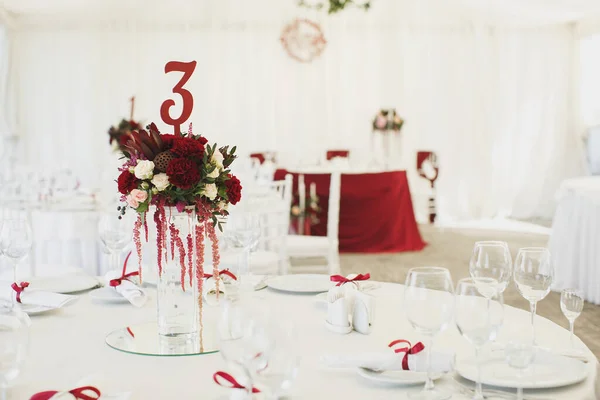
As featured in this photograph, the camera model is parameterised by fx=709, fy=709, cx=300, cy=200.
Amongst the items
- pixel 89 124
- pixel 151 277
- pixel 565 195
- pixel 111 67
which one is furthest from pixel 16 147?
pixel 151 277

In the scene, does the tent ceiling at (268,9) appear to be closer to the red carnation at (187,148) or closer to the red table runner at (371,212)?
the red table runner at (371,212)

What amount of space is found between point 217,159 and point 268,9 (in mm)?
8804

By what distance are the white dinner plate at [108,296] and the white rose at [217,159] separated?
58 cm

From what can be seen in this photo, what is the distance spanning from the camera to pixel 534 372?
54.6 inches

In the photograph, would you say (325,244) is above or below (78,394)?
below

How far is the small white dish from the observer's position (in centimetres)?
218

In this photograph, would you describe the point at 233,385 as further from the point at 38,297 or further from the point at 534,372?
the point at 38,297

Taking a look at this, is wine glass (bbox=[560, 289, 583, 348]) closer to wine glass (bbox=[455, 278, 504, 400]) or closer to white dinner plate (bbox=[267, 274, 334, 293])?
white dinner plate (bbox=[267, 274, 334, 293])

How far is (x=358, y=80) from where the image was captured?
1030 cm

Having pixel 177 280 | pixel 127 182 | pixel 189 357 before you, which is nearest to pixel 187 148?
pixel 127 182

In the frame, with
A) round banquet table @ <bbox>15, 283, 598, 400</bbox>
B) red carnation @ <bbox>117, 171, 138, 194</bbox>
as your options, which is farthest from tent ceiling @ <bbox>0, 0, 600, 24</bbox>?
red carnation @ <bbox>117, 171, 138, 194</bbox>

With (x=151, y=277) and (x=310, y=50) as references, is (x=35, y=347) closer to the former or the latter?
(x=151, y=277)

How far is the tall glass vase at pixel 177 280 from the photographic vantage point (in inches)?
65.7

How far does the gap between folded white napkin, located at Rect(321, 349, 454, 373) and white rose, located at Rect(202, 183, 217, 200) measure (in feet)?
1.64
